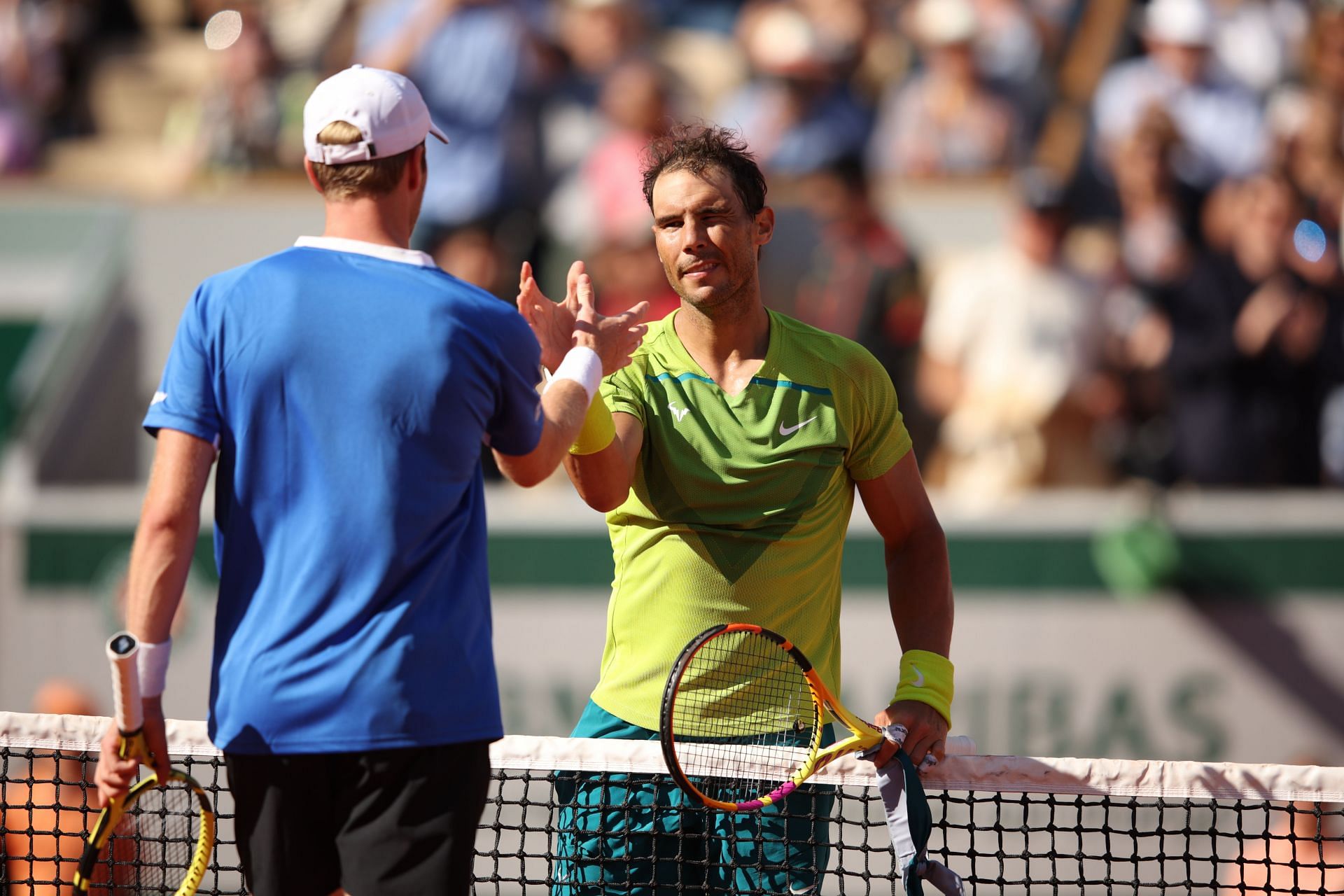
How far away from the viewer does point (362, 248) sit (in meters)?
2.46

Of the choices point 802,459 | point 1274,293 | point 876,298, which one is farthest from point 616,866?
point 1274,293

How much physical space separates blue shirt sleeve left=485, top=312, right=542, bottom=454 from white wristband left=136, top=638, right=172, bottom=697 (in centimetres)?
64

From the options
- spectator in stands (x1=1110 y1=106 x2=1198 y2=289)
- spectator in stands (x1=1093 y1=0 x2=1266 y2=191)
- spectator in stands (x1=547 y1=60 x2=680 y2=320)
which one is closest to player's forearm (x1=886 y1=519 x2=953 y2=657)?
spectator in stands (x1=547 y1=60 x2=680 y2=320)

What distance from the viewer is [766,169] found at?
843 centimetres

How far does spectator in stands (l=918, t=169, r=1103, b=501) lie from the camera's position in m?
7.73

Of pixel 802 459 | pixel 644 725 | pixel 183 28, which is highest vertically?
pixel 183 28

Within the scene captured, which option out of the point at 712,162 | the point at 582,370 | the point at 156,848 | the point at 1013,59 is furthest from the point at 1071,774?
the point at 1013,59

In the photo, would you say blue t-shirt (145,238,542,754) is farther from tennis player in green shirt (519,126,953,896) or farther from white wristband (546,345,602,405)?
tennis player in green shirt (519,126,953,896)

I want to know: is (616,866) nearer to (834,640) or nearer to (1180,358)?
(834,640)

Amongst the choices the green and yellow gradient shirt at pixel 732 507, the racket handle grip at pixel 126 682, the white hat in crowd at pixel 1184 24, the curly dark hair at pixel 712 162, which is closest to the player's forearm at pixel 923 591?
the green and yellow gradient shirt at pixel 732 507

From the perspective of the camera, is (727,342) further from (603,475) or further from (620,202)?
(620,202)

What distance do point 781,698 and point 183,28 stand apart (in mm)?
8294

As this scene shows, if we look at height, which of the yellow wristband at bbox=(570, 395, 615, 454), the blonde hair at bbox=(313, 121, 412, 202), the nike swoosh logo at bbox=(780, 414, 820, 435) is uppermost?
the blonde hair at bbox=(313, 121, 412, 202)

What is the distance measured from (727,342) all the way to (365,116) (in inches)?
45.8
